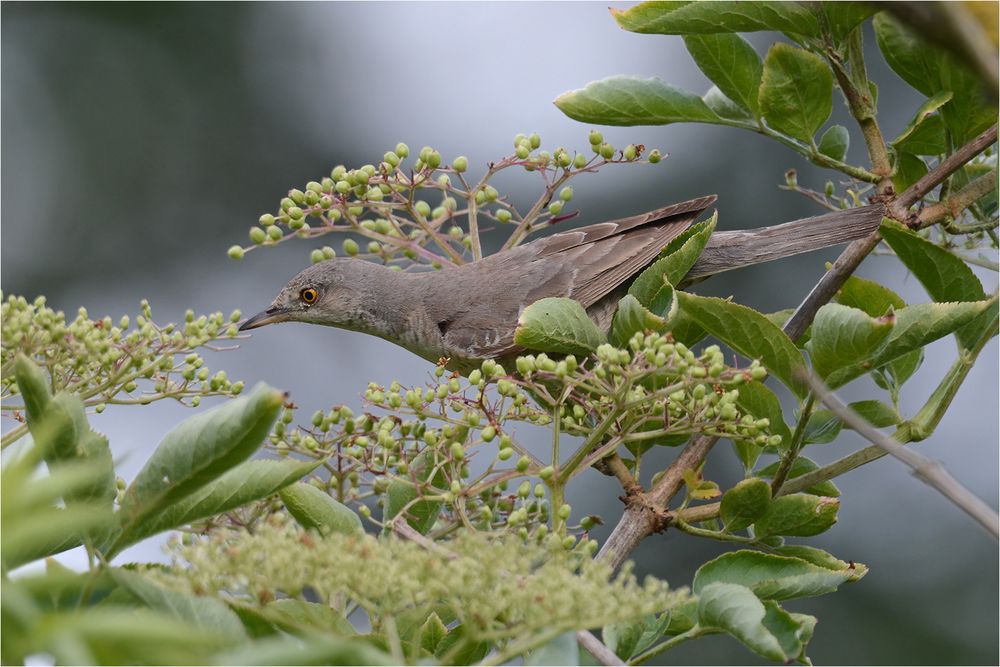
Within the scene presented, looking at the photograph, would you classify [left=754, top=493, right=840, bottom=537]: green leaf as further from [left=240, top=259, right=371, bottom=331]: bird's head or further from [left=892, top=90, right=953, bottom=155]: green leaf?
[left=240, top=259, right=371, bottom=331]: bird's head

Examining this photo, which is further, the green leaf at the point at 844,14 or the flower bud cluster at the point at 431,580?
the green leaf at the point at 844,14

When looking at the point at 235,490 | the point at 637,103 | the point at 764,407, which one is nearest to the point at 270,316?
the point at 637,103

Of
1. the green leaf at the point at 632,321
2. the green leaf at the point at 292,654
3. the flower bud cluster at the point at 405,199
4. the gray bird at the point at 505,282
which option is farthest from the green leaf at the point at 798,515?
the gray bird at the point at 505,282

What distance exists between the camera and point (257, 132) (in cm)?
882

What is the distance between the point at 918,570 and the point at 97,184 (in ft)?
21.5

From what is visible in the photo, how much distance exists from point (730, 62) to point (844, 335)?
85 centimetres

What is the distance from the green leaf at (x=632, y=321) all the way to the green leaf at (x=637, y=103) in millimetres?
506

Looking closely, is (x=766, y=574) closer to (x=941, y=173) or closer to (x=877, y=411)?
(x=877, y=411)

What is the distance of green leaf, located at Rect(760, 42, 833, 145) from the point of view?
2229 millimetres

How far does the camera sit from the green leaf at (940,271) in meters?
2.01

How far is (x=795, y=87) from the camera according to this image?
225 cm

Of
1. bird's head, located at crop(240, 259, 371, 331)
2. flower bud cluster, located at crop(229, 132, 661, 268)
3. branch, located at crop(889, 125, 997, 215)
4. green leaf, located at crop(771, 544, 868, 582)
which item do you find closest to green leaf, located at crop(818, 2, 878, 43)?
branch, located at crop(889, 125, 997, 215)

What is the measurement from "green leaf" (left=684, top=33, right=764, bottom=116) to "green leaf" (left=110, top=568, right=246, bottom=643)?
5.32ft

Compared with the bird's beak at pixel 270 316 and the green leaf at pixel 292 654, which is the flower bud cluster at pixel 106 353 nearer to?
the green leaf at pixel 292 654
